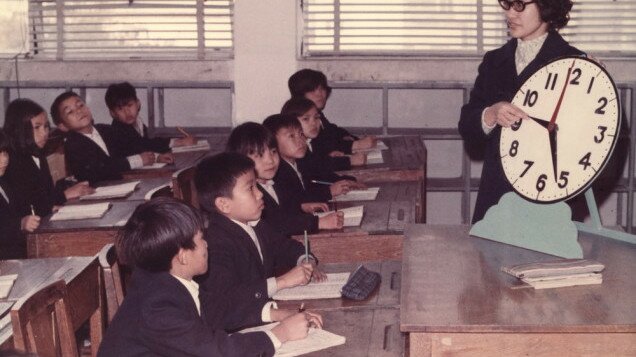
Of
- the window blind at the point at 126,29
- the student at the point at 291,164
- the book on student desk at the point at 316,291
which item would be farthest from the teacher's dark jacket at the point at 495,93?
the window blind at the point at 126,29

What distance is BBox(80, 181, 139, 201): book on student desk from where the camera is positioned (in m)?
4.30

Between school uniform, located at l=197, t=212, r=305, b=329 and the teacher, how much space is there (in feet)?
2.13

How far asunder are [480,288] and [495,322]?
24 cm

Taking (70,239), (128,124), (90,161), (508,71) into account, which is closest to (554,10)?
(508,71)

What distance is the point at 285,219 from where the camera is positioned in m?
3.58

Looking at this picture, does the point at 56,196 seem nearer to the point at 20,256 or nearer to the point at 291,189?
the point at 20,256

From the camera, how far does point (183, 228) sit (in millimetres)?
2189

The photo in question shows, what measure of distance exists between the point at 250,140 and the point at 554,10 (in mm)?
1338

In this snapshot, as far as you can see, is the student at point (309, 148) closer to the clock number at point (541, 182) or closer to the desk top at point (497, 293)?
the desk top at point (497, 293)

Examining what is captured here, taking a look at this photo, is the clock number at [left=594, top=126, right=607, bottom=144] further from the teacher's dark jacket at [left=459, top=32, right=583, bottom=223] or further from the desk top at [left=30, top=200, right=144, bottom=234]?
the desk top at [left=30, top=200, right=144, bottom=234]

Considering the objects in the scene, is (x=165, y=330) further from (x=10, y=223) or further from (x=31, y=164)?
(x=31, y=164)

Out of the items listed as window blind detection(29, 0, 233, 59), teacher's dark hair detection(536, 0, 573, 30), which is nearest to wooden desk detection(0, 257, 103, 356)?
teacher's dark hair detection(536, 0, 573, 30)

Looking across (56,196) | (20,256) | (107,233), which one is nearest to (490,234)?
(107,233)

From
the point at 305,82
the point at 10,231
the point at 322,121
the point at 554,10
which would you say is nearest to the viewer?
the point at 554,10
